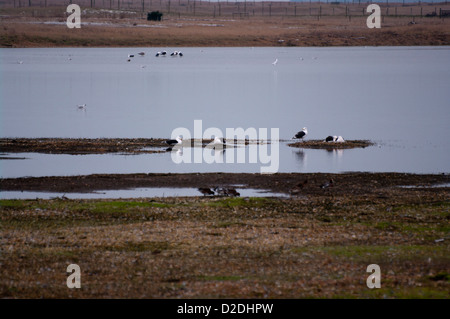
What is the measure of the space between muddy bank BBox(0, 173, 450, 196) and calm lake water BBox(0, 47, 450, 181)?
1.57m

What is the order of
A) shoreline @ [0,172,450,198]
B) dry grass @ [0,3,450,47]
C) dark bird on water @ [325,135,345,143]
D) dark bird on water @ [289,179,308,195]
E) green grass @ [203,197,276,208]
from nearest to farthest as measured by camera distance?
green grass @ [203,197,276,208]
dark bird on water @ [289,179,308,195]
shoreline @ [0,172,450,198]
dark bird on water @ [325,135,345,143]
dry grass @ [0,3,450,47]

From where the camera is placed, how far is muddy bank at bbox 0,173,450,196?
26500 mm

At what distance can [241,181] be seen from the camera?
28.2 m

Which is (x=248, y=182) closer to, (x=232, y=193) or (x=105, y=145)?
(x=232, y=193)

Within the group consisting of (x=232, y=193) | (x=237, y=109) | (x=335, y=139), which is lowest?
(x=232, y=193)

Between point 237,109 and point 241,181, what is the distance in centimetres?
2904

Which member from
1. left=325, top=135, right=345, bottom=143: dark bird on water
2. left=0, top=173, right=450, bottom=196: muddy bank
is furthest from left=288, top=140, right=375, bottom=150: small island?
left=0, top=173, right=450, bottom=196: muddy bank

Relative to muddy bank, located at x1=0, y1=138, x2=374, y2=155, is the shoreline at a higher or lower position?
lower

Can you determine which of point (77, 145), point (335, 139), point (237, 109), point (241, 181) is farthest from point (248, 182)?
point (237, 109)

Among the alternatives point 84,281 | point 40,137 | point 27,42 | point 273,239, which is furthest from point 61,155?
point 27,42

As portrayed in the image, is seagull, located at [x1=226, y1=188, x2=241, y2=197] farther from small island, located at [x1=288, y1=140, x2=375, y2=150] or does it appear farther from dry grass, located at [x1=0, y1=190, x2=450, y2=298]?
small island, located at [x1=288, y1=140, x2=375, y2=150]

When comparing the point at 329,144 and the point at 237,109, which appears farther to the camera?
the point at 237,109

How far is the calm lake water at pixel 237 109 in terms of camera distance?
3284 centimetres

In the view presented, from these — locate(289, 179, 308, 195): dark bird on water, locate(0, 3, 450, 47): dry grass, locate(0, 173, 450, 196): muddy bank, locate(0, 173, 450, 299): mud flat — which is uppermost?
locate(0, 3, 450, 47): dry grass
